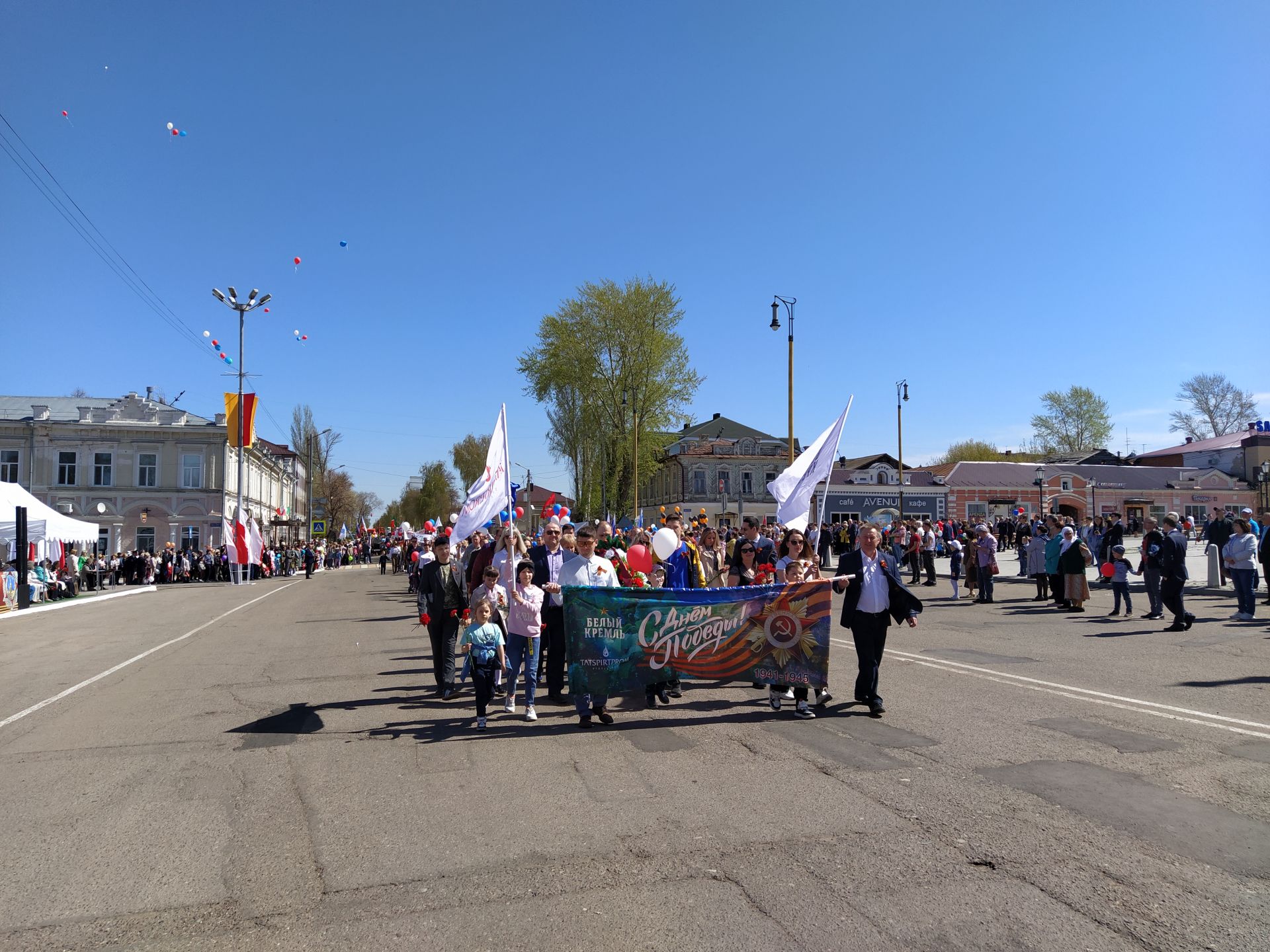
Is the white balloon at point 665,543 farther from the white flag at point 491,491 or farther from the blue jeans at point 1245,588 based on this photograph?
the blue jeans at point 1245,588

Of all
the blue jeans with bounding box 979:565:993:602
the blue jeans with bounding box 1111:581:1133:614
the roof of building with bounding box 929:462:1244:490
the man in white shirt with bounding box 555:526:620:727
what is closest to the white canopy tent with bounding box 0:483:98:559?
the man in white shirt with bounding box 555:526:620:727

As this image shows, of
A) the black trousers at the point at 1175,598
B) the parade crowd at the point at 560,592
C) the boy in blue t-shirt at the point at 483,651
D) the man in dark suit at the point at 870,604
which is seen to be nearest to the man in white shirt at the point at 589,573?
the parade crowd at the point at 560,592

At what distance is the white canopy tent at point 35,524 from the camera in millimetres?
25547

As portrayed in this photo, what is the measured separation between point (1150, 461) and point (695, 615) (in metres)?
102

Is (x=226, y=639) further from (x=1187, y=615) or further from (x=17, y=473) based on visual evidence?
Answer: (x=17, y=473)

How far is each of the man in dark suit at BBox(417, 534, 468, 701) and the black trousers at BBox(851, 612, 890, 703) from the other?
4.39 m

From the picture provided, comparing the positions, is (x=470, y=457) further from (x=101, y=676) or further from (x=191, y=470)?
(x=101, y=676)

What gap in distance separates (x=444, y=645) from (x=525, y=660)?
4.86 ft

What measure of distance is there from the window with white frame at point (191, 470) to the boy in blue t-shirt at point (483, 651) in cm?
5644

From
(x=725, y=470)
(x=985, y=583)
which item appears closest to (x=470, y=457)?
(x=725, y=470)

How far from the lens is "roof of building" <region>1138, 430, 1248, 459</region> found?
266 feet

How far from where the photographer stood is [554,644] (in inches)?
362

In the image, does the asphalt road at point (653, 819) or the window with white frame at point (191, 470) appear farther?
the window with white frame at point (191, 470)

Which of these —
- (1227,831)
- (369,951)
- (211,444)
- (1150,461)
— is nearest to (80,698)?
(369,951)
